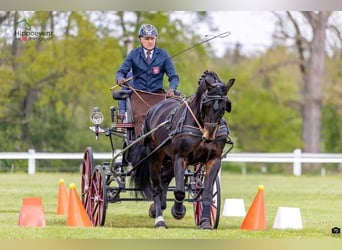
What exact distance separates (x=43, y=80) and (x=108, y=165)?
12138 mm

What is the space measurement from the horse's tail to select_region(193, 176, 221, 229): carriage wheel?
523 mm

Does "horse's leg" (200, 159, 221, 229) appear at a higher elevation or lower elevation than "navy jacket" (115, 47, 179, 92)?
lower

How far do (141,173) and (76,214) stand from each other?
79 centimetres

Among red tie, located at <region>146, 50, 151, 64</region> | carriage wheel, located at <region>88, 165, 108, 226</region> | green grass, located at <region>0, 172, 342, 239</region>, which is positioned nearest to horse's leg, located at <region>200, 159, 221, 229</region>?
green grass, located at <region>0, 172, 342, 239</region>

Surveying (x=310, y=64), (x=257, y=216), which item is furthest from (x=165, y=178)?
(x=310, y=64)

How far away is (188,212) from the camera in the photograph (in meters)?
12.5

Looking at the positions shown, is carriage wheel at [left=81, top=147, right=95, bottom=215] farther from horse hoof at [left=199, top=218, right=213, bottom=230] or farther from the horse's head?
the horse's head

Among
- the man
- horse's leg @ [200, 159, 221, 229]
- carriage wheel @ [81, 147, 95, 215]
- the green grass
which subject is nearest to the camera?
the green grass

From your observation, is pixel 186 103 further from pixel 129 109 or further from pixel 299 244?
pixel 299 244

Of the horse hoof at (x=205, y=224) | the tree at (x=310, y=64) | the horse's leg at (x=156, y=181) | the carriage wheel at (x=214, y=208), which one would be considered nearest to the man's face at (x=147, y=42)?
the horse's leg at (x=156, y=181)

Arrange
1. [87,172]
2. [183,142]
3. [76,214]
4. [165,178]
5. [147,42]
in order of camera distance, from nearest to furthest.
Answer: [183,142] → [76,214] → [165,178] → [147,42] → [87,172]

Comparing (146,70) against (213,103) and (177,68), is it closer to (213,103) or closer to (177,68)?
(213,103)

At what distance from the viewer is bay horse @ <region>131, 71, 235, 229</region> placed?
31.3 ft

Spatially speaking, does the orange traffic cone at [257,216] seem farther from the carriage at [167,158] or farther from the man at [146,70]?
the man at [146,70]
